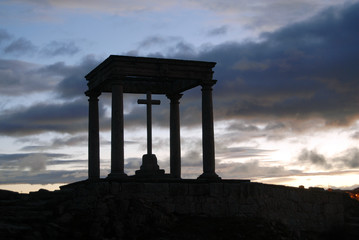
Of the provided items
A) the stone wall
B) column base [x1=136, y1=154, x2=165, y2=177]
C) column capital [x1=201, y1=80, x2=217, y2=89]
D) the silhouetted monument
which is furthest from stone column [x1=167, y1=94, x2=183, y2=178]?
the stone wall

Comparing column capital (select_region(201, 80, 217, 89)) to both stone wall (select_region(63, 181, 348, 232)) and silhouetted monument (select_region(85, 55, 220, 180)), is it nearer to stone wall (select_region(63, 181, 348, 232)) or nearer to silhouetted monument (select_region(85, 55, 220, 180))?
silhouetted monument (select_region(85, 55, 220, 180))

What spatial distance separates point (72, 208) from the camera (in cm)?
2505

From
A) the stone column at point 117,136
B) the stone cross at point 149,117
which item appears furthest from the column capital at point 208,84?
the stone column at point 117,136

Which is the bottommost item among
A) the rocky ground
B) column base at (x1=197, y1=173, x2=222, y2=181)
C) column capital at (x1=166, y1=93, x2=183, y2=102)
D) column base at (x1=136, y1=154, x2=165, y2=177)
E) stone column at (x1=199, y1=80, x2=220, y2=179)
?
the rocky ground

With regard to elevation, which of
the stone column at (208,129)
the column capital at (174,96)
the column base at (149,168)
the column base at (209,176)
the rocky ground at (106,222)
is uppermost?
the column capital at (174,96)

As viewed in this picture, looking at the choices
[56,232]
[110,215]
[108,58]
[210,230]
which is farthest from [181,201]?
[108,58]

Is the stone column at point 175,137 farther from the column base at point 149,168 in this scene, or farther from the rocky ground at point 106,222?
the rocky ground at point 106,222

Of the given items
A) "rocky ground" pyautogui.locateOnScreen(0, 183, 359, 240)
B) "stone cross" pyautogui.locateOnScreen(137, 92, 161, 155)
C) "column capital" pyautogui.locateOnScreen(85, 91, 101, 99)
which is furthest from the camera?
"column capital" pyautogui.locateOnScreen(85, 91, 101, 99)

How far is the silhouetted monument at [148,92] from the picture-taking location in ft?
105

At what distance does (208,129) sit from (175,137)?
478 centimetres

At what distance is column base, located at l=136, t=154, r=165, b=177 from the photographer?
33.0 m

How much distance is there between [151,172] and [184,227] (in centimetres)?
809

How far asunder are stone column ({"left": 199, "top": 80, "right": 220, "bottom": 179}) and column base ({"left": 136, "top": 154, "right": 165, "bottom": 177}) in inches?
106

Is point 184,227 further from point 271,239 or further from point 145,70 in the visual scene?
point 145,70
